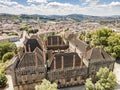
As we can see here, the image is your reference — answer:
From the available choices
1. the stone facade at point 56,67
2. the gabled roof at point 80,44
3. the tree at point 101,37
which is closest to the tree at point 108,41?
the tree at point 101,37

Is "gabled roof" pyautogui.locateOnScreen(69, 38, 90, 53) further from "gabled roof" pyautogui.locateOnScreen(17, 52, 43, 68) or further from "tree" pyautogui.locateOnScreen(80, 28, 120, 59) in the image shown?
"gabled roof" pyautogui.locateOnScreen(17, 52, 43, 68)

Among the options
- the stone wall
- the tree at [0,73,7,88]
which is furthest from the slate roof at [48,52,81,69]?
the tree at [0,73,7,88]

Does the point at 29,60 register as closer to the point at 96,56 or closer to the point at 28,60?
the point at 28,60

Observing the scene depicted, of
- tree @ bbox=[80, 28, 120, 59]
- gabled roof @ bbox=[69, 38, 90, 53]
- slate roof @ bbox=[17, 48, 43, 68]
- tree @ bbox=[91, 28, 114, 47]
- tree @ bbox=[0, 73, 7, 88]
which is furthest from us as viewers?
tree @ bbox=[91, 28, 114, 47]

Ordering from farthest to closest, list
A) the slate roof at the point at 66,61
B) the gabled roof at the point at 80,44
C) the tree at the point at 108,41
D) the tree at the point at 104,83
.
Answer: the tree at the point at 108,41, the gabled roof at the point at 80,44, the slate roof at the point at 66,61, the tree at the point at 104,83

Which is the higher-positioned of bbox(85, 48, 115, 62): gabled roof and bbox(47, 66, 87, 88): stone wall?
bbox(85, 48, 115, 62): gabled roof

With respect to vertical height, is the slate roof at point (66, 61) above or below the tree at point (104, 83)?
above

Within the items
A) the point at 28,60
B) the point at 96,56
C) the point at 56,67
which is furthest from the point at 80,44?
the point at 28,60

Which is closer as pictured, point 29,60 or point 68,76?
point 29,60

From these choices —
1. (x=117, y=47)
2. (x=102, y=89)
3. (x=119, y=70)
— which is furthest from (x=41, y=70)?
(x=117, y=47)

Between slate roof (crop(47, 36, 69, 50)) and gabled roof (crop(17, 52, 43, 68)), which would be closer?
gabled roof (crop(17, 52, 43, 68))

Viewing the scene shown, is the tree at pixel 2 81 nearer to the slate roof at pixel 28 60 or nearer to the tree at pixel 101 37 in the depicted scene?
the slate roof at pixel 28 60

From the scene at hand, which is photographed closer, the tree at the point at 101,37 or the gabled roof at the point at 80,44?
the gabled roof at the point at 80,44

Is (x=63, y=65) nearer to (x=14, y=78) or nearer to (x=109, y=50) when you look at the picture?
(x=14, y=78)
